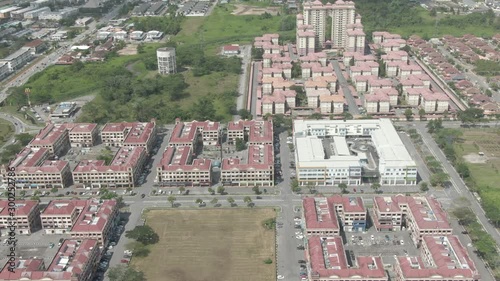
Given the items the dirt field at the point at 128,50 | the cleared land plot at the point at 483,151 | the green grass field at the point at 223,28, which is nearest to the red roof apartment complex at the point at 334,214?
the cleared land plot at the point at 483,151

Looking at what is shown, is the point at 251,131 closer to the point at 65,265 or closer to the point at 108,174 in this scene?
the point at 108,174

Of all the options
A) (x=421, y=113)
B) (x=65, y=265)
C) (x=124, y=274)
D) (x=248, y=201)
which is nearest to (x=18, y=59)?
(x=248, y=201)

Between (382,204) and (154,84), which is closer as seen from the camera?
(382,204)

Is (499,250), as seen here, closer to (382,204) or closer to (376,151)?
(382,204)

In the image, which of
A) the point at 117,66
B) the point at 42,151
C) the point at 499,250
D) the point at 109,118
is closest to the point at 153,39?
the point at 117,66

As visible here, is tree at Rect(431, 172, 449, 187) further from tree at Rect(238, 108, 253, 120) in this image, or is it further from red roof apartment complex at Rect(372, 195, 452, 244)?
tree at Rect(238, 108, 253, 120)
